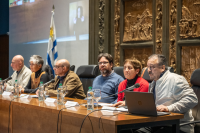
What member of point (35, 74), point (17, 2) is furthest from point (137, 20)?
point (17, 2)

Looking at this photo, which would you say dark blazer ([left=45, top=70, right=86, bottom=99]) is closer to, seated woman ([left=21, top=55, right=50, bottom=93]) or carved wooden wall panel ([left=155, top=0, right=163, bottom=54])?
seated woman ([left=21, top=55, right=50, bottom=93])

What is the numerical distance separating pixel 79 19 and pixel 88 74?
2.03 m

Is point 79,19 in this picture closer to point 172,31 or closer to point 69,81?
point 172,31

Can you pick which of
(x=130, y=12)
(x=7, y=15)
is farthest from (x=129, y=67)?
(x=7, y=15)

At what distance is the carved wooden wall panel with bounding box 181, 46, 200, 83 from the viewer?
162 inches

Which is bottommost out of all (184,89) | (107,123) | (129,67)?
(107,123)

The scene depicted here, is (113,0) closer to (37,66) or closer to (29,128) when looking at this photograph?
(37,66)

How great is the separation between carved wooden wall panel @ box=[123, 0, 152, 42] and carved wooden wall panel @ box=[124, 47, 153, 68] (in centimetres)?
19

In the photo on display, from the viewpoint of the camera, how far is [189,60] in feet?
13.8

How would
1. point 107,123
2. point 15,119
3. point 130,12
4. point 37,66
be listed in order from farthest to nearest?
point 130,12 < point 37,66 < point 15,119 < point 107,123

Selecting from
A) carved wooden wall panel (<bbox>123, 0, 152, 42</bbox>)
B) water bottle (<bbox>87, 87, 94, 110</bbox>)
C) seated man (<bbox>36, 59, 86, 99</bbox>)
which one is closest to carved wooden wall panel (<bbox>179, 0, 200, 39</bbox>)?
carved wooden wall panel (<bbox>123, 0, 152, 42</bbox>)

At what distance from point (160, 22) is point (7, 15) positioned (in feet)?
15.3

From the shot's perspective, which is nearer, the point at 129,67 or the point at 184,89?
the point at 184,89

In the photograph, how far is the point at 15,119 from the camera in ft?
9.07
